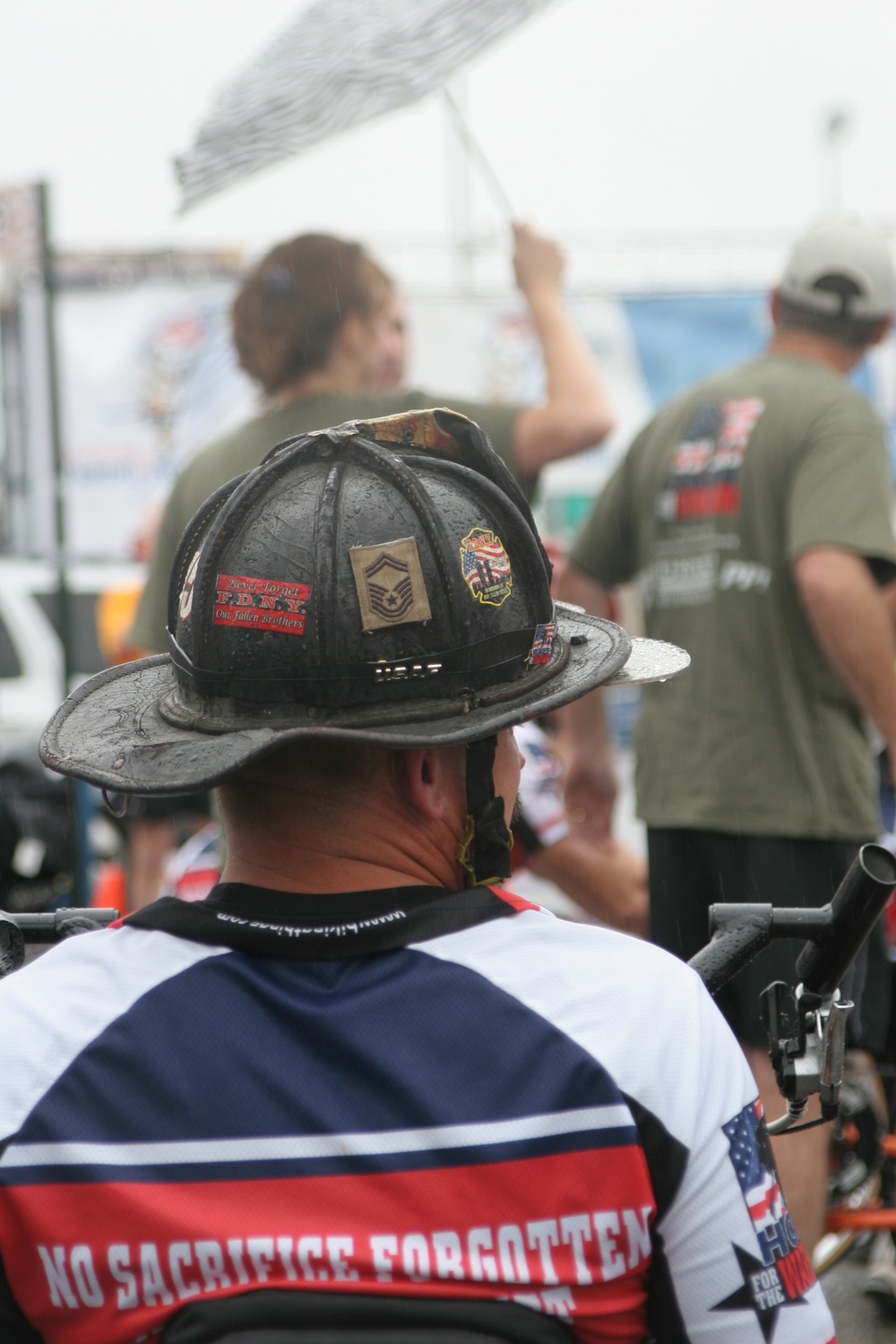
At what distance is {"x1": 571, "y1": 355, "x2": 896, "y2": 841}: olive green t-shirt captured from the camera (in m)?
3.23

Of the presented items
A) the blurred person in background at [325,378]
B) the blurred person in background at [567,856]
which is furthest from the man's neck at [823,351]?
the blurred person in background at [567,856]

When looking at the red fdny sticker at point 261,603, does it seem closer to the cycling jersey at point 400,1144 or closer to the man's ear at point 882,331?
the cycling jersey at point 400,1144

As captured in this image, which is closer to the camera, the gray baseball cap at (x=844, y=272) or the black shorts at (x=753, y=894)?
the black shorts at (x=753, y=894)

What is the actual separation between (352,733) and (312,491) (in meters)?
0.25

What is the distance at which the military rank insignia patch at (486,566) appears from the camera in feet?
4.42

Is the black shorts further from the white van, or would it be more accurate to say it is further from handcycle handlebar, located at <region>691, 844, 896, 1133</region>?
the white van

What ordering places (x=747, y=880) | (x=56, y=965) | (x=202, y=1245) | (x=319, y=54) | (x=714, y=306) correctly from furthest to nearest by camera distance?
(x=714, y=306) → (x=747, y=880) → (x=319, y=54) → (x=56, y=965) → (x=202, y=1245)

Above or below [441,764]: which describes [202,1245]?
below

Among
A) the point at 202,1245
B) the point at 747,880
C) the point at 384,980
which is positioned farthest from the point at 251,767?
the point at 747,880

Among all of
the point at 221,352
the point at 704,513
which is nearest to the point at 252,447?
the point at 704,513

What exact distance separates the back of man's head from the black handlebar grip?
2324 millimetres

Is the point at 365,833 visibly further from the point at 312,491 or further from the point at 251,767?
the point at 312,491

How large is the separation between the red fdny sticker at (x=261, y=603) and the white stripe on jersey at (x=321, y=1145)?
45 cm

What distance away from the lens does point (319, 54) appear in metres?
3.02
